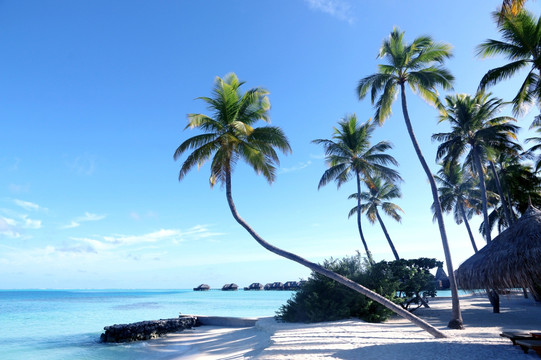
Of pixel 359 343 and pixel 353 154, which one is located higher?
pixel 353 154

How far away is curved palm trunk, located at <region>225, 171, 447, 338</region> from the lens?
9.41 meters

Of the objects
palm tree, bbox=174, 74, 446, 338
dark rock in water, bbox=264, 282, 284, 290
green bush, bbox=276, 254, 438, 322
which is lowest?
dark rock in water, bbox=264, 282, 284, 290

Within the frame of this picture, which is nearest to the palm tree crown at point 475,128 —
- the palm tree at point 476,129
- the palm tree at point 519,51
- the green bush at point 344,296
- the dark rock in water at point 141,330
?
the palm tree at point 476,129

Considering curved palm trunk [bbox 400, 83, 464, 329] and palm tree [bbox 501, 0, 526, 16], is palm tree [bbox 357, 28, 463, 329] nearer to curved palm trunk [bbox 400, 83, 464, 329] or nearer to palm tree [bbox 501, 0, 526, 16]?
curved palm trunk [bbox 400, 83, 464, 329]

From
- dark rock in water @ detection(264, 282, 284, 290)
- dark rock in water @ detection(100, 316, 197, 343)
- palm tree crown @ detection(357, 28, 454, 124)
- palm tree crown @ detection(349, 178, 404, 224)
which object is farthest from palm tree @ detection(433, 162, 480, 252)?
dark rock in water @ detection(264, 282, 284, 290)

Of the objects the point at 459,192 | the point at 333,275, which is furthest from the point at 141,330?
the point at 459,192

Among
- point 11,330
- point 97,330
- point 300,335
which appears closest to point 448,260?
point 300,335

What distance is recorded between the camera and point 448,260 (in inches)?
449

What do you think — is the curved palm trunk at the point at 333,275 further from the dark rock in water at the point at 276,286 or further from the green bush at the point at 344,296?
the dark rock in water at the point at 276,286

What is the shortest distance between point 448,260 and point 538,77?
8.60m

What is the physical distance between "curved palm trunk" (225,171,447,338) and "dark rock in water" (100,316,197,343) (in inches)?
410

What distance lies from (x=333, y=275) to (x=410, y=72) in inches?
359

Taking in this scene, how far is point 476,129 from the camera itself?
63.3 ft

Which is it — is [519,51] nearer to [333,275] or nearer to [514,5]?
[514,5]
